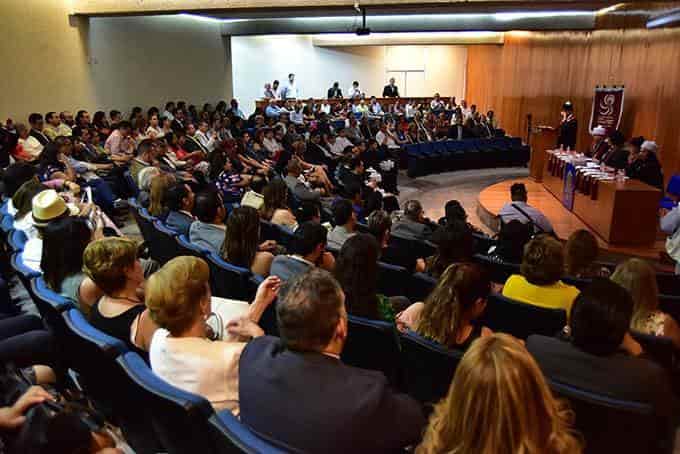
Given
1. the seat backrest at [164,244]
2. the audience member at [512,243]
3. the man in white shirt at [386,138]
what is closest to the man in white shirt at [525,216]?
the audience member at [512,243]

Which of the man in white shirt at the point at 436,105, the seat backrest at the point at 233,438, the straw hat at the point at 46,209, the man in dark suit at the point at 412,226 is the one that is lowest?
the man in dark suit at the point at 412,226

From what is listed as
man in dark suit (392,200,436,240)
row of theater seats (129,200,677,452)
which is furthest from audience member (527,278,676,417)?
man in dark suit (392,200,436,240)

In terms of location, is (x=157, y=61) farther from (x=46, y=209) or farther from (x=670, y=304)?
(x=670, y=304)

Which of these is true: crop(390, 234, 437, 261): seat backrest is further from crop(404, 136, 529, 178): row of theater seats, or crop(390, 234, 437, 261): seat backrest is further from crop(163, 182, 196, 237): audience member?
crop(404, 136, 529, 178): row of theater seats

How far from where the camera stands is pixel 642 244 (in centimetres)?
626

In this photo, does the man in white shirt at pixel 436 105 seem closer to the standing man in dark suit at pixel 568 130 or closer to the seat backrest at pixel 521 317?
the standing man in dark suit at pixel 568 130

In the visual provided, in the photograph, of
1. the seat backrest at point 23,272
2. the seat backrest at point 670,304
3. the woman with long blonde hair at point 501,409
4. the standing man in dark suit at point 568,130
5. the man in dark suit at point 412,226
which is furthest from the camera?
the standing man in dark suit at point 568,130

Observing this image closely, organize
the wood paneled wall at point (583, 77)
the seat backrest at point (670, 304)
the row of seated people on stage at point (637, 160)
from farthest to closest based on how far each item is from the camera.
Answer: the wood paneled wall at point (583, 77) < the row of seated people on stage at point (637, 160) < the seat backrest at point (670, 304)

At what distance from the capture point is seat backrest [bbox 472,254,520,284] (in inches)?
155

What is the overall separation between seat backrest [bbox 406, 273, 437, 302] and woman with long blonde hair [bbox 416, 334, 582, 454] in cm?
186

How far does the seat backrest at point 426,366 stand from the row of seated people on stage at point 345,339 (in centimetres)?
7

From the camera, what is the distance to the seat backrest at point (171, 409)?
1.60m

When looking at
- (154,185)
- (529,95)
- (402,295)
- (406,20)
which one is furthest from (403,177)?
(402,295)

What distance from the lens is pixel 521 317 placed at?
9.27ft
